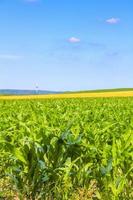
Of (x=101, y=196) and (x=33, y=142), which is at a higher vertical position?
(x=33, y=142)

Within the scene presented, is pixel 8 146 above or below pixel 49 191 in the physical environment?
above

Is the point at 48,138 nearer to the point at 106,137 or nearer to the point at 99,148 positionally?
the point at 99,148

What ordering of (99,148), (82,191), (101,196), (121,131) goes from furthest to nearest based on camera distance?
1. (121,131)
2. (99,148)
3. (82,191)
4. (101,196)

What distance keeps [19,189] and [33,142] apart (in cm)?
64

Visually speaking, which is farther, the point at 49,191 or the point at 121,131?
the point at 121,131

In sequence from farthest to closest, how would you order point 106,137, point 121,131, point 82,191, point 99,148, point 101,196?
1. point 121,131
2. point 106,137
3. point 99,148
4. point 82,191
5. point 101,196

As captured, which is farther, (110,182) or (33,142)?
(33,142)

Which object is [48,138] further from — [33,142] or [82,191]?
[82,191]

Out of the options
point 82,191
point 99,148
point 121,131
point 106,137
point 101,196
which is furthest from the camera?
point 121,131

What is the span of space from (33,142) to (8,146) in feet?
1.47

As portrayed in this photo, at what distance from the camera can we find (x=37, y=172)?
5945mm

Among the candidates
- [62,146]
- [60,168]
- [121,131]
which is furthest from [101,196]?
[121,131]

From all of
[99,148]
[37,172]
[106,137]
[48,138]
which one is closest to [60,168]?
[37,172]

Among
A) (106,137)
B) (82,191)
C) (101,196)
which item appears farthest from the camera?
(106,137)
